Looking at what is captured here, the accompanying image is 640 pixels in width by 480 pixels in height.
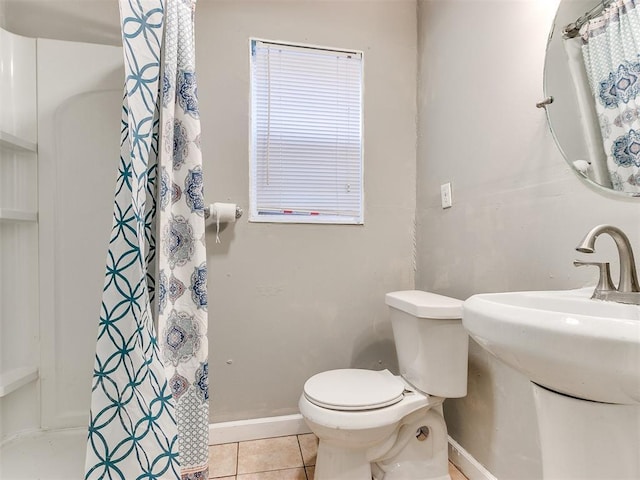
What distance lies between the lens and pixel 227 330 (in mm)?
1503

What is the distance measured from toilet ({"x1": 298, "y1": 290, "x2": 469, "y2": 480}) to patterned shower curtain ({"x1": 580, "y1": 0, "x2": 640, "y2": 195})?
0.61 metres

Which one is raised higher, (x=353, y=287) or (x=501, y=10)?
(x=501, y=10)

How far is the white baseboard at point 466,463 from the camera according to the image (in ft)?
3.90

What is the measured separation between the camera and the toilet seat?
106 cm

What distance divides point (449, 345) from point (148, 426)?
954 mm

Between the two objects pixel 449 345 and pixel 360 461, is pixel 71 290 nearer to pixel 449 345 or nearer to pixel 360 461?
pixel 360 461

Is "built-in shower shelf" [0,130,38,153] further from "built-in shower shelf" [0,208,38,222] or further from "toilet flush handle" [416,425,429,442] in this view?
"toilet flush handle" [416,425,429,442]

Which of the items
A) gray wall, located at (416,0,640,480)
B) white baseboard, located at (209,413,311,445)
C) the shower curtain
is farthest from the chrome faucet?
white baseboard, located at (209,413,311,445)

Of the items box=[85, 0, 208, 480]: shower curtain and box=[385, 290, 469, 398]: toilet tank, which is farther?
box=[385, 290, 469, 398]: toilet tank

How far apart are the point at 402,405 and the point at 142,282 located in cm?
92

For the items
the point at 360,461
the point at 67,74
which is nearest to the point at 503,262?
the point at 360,461

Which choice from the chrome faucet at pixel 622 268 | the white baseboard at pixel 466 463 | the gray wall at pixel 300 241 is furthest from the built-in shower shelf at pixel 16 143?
the white baseboard at pixel 466 463

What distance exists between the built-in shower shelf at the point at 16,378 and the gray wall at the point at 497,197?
1704 millimetres

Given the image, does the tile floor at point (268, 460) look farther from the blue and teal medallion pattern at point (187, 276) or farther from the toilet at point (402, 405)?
the blue and teal medallion pattern at point (187, 276)
